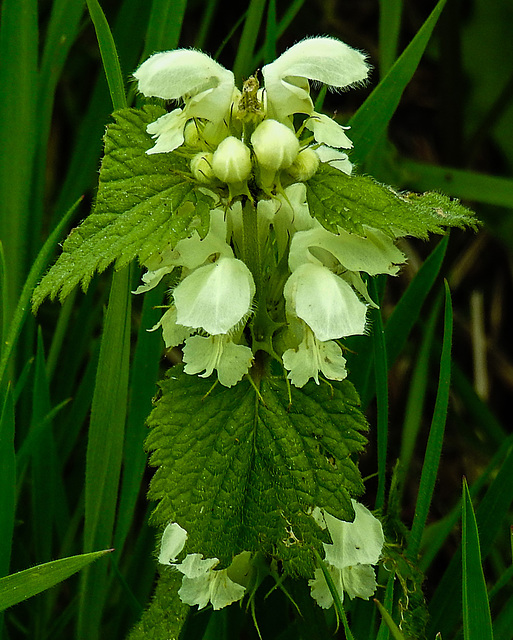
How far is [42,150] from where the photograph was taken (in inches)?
52.6

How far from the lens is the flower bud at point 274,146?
2.30 feet

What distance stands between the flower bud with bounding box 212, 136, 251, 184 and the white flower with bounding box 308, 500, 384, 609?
36 centimetres

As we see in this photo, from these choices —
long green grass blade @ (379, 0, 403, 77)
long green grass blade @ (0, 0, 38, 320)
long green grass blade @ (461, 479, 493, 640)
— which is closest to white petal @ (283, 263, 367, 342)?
long green grass blade @ (461, 479, 493, 640)

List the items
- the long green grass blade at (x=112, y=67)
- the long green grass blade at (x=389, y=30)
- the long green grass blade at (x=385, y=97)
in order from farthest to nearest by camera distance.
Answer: the long green grass blade at (x=389, y=30)
the long green grass blade at (x=385, y=97)
the long green grass blade at (x=112, y=67)

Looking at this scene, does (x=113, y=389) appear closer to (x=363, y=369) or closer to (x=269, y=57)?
(x=363, y=369)

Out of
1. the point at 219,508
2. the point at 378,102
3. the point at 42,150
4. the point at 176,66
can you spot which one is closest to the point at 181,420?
the point at 219,508

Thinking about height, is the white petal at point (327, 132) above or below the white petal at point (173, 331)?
above

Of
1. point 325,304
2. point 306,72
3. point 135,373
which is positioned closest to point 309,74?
point 306,72

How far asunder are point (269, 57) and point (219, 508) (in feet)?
2.38

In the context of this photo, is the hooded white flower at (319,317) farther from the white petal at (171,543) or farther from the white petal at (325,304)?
the white petal at (171,543)

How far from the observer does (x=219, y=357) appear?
77cm

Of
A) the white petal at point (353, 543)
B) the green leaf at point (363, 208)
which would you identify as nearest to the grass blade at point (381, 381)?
the white petal at point (353, 543)

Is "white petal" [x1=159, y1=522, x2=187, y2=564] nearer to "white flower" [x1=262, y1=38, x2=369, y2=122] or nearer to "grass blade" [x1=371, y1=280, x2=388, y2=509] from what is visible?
"grass blade" [x1=371, y1=280, x2=388, y2=509]

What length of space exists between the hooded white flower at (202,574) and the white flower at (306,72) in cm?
45
